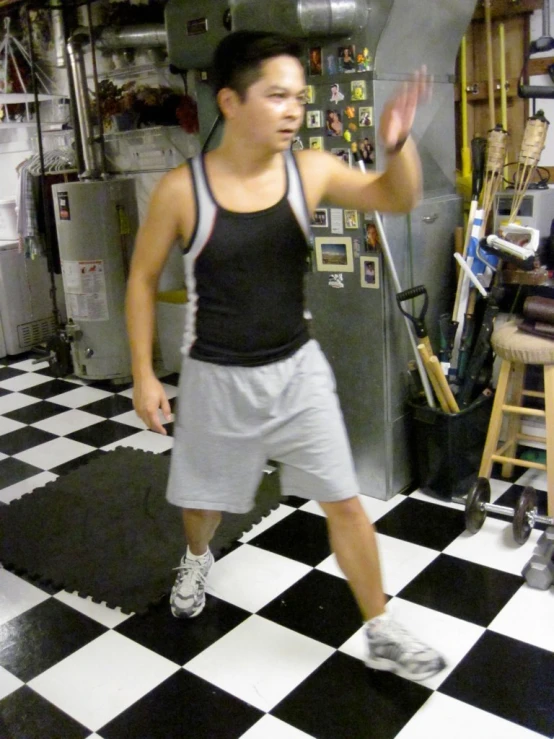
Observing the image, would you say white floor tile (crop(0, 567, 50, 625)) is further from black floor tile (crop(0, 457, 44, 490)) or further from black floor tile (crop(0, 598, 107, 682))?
black floor tile (crop(0, 457, 44, 490))

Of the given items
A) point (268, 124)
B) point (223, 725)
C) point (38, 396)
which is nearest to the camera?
point (268, 124)

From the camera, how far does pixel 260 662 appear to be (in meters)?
1.83

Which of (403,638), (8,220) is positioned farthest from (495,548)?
(8,220)

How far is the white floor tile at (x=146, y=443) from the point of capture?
3262 millimetres

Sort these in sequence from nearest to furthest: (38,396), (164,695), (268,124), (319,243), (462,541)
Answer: (268,124), (164,695), (462,541), (319,243), (38,396)

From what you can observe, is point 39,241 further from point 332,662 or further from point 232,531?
point 332,662

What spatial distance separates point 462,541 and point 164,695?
1.06 metres

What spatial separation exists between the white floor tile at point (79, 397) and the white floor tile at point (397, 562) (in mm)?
2083

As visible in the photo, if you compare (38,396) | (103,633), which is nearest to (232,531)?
(103,633)

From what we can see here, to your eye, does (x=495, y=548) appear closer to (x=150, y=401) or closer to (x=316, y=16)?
(x=150, y=401)

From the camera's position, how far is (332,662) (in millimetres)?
1805

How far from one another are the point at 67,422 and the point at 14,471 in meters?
0.57

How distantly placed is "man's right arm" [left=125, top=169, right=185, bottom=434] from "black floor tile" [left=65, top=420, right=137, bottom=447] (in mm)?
1804

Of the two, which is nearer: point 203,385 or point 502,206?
point 203,385
